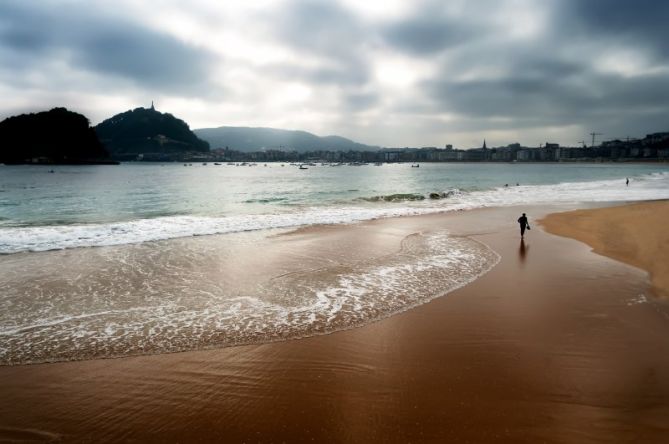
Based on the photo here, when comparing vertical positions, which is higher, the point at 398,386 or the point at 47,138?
the point at 47,138

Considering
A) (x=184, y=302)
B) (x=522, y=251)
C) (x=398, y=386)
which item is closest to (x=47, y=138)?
(x=184, y=302)

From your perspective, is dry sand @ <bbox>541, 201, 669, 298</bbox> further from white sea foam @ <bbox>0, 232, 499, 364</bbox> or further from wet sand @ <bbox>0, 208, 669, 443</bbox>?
wet sand @ <bbox>0, 208, 669, 443</bbox>

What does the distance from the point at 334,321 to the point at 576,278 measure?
7.20 meters

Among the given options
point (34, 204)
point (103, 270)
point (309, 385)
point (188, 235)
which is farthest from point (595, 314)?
point (34, 204)

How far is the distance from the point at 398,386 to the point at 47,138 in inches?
7304

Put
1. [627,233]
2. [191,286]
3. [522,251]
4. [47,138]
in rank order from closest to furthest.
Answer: [191,286], [522,251], [627,233], [47,138]

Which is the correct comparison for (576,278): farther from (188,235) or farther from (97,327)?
(188,235)

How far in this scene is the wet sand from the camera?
4.06 meters

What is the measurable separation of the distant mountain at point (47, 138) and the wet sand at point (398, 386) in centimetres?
17939

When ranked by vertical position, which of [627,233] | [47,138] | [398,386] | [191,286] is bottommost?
[398,386]

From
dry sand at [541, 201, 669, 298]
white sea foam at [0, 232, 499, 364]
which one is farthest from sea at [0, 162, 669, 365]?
dry sand at [541, 201, 669, 298]

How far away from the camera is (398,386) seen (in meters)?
4.86

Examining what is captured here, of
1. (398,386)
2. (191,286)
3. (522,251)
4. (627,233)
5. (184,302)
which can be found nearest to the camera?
(398,386)

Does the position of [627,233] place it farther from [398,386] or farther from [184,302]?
[184,302]
